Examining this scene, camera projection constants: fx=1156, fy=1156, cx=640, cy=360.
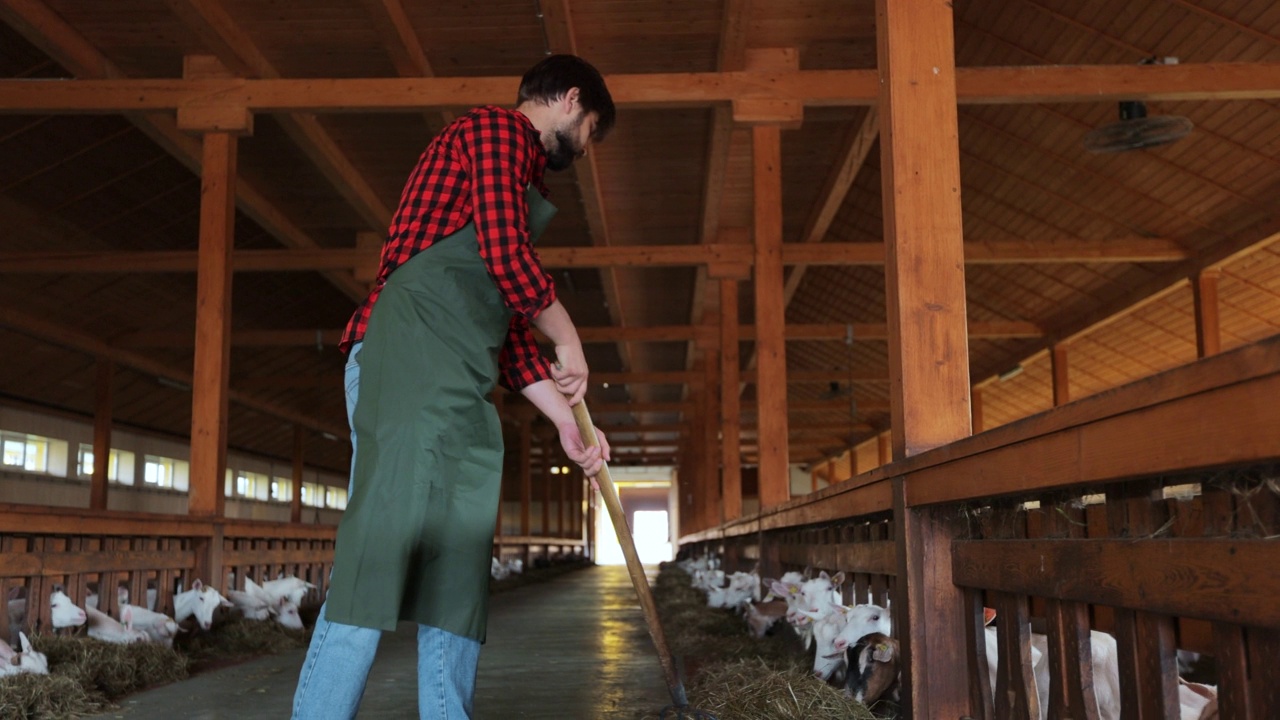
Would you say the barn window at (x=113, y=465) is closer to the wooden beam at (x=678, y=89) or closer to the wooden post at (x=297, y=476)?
the wooden post at (x=297, y=476)

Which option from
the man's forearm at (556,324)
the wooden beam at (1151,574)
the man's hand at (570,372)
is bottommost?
the wooden beam at (1151,574)

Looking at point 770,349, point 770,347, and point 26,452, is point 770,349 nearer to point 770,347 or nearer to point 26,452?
point 770,347

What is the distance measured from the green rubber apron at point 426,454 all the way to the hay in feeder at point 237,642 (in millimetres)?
3317

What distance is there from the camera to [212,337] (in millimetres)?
6645

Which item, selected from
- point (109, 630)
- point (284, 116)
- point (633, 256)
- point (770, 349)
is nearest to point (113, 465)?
point (633, 256)

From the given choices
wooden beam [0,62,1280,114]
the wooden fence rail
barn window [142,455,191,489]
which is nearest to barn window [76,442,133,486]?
barn window [142,455,191,489]

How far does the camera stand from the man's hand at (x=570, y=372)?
6.73 ft

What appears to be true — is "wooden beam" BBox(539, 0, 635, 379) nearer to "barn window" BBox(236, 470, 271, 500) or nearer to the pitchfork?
the pitchfork

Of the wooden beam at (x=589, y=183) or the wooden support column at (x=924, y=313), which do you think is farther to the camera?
the wooden beam at (x=589, y=183)

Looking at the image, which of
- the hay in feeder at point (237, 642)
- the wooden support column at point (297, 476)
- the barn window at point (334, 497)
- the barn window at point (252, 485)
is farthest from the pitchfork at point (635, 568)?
the barn window at point (334, 497)

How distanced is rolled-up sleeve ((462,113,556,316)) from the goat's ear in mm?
1323

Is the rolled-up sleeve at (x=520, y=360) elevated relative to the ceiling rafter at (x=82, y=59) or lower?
lower

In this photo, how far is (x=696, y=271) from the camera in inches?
527

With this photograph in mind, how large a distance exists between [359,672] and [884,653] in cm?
140
